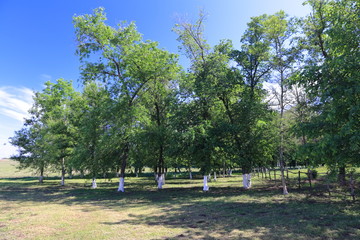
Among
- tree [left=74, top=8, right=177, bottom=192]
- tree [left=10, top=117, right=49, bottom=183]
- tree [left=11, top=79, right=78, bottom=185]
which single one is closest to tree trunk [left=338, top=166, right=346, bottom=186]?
tree [left=74, top=8, right=177, bottom=192]

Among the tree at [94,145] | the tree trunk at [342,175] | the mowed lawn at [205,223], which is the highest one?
the tree at [94,145]

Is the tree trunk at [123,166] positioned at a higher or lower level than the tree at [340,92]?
lower

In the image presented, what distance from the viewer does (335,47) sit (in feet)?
29.7

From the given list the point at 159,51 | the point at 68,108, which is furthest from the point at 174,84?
the point at 68,108

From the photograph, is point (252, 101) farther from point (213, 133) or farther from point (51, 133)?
point (51, 133)

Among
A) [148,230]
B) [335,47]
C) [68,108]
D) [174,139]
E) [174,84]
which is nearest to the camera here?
[148,230]

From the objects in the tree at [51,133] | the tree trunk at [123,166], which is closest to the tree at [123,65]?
the tree trunk at [123,166]

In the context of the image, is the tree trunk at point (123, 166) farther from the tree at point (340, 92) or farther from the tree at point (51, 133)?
the tree at point (340, 92)

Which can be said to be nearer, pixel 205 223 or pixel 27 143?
pixel 205 223

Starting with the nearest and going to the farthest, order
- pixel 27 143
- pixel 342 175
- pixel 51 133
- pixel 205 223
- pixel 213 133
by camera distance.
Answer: pixel 205 223, pixel 342 175, pixel 213 133, pixel 51 133, pixel 27 143

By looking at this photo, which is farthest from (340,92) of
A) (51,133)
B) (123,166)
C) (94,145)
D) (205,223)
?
(51,133)

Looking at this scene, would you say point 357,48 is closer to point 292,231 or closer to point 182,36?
point 292,231

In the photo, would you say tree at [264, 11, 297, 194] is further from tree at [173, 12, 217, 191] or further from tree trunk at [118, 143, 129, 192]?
tree trunk at [118, 143, 129, 192]

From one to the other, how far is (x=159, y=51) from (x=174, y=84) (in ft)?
13.6
